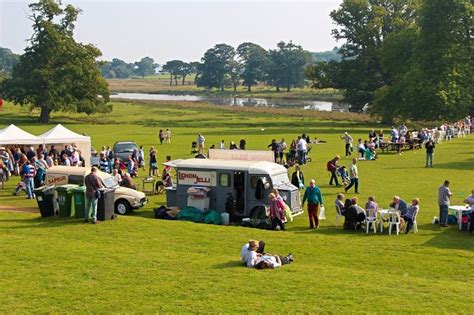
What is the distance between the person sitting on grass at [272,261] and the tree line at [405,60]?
41196 millimetres

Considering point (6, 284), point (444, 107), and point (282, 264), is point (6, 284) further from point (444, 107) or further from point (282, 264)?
point (444, 107)

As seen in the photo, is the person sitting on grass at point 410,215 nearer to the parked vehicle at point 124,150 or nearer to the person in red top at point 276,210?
the person in red top at point 276,210

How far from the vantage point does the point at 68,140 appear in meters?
33.2

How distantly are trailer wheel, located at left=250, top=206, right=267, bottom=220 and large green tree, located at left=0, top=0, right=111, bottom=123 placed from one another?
55573mm

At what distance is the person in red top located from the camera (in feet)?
63.5

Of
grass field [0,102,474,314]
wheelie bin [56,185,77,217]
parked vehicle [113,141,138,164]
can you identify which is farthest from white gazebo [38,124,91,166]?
wheelie bin [56,185,77,217]

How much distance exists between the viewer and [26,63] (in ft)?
246

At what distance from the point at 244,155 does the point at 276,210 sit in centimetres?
387

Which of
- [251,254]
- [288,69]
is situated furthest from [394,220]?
[288,69]

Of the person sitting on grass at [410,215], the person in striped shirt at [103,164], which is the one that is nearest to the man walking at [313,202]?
the person sitting on grass at [410,215]

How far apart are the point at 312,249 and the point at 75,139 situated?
19905 mm

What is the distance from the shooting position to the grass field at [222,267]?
12.3 metres

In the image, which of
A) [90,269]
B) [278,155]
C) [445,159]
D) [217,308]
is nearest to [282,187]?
[90,269]

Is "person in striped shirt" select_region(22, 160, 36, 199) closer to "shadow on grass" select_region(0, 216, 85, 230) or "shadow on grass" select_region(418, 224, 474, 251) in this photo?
"shadow on grass" select_region(0, 216, 85, 230)
